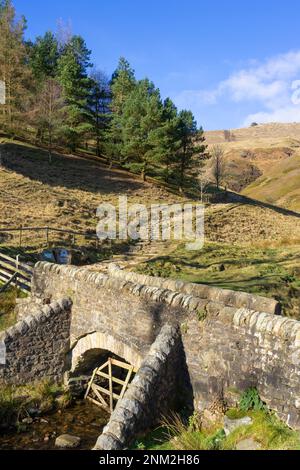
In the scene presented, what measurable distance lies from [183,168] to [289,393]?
41920mm

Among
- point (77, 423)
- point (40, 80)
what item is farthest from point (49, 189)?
point (77, 423)

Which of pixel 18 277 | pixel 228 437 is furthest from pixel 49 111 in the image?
pixel 228 437

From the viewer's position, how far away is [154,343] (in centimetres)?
870

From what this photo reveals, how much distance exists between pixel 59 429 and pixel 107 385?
7.73 feet

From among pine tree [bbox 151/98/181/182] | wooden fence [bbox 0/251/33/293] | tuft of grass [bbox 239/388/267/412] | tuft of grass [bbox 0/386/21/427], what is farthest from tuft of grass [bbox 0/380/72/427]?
pine tree [bbox 151/98/181/182]

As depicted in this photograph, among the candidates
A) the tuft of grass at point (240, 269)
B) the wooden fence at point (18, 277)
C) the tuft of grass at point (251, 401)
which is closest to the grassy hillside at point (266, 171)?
the tuft of grass at point (240, 269)

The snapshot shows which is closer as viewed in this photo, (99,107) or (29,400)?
(29,400)

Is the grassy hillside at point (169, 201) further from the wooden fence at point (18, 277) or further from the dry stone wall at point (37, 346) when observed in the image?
the dry stone wall at point (37, 346)

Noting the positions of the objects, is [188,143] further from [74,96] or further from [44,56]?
[44,56]

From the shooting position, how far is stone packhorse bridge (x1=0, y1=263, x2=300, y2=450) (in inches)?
285

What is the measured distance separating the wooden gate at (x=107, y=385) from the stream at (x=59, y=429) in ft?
0.85

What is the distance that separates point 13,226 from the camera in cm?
2631

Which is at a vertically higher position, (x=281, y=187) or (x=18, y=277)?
(x=281, y=187)
